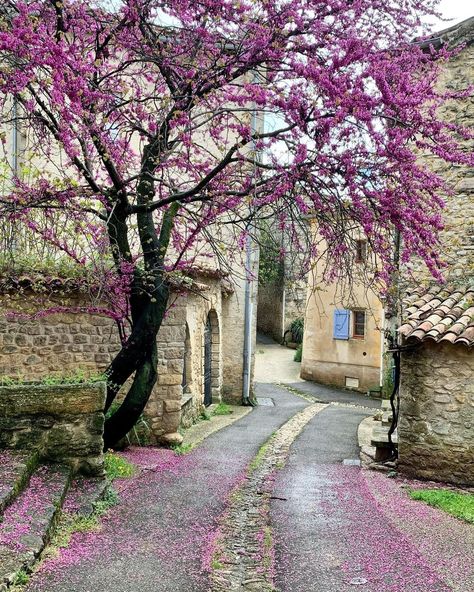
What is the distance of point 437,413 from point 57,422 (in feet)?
17.8

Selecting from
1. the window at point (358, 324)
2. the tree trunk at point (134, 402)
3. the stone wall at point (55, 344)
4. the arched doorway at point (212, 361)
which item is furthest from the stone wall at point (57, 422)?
the window at point (358, 324)

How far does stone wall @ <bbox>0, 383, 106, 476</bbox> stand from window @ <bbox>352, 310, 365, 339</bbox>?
16.2 meters

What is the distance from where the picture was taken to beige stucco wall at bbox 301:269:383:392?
2070 centimetres

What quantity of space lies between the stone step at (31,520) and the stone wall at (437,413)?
5.23 m

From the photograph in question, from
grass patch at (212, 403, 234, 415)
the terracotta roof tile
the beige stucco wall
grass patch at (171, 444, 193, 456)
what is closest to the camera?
the terracotta roof tile

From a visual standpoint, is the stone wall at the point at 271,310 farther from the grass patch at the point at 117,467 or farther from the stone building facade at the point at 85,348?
the grass patch at the point at 117,467

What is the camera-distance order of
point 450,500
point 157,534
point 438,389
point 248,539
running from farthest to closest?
point 438,389 → point 450,500 → point 248,539 → point 157,534

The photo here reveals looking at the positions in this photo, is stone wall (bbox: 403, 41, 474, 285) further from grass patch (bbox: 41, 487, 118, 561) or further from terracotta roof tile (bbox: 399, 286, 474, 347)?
grass patch (bbox: 41, 487, 118, 561)

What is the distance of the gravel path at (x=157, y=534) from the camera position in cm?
417

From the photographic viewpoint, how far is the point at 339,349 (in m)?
21.6

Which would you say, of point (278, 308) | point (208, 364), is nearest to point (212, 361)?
point (208, 364)

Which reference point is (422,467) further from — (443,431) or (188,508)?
(188,508)

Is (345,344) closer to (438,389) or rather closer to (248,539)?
(438,389)

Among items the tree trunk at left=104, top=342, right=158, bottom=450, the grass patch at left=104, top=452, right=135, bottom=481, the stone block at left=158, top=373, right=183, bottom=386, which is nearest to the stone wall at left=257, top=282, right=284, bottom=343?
the stone block at left=158, top=373, right=183, bottom=386
